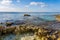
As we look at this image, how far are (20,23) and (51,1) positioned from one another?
0.67 metres

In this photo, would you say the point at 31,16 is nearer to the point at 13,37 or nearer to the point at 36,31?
the point at 36,31

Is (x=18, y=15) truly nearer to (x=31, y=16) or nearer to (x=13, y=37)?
(x=31, y=16)

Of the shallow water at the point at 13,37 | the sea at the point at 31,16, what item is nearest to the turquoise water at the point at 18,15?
the sea at the point at 31,16

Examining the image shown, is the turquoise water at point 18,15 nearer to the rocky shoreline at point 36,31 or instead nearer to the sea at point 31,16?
the sea at point 31,16

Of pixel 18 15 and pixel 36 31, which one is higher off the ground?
pixel 18 15

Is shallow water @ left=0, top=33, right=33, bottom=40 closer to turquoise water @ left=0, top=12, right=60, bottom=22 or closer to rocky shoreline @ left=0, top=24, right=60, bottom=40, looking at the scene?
rocky shoreline @ left=0, top=24, right=60, bottom=40

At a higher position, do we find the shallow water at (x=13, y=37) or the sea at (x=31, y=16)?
the sea at (x=31, y=16)

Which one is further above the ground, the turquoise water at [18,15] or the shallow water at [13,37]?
the turquoise water at [18,15]

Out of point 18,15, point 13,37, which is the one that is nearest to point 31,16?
point 18,15

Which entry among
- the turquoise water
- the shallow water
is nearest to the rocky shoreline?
the shallow water

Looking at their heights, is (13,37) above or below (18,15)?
below

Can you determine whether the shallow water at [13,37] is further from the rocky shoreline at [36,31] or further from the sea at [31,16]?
the sea at [31,16]

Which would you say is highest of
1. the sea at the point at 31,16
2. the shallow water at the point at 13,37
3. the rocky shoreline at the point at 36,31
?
the sea at the point at 31,16

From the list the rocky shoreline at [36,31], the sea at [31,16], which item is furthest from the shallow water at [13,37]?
the sea at [31,16]
